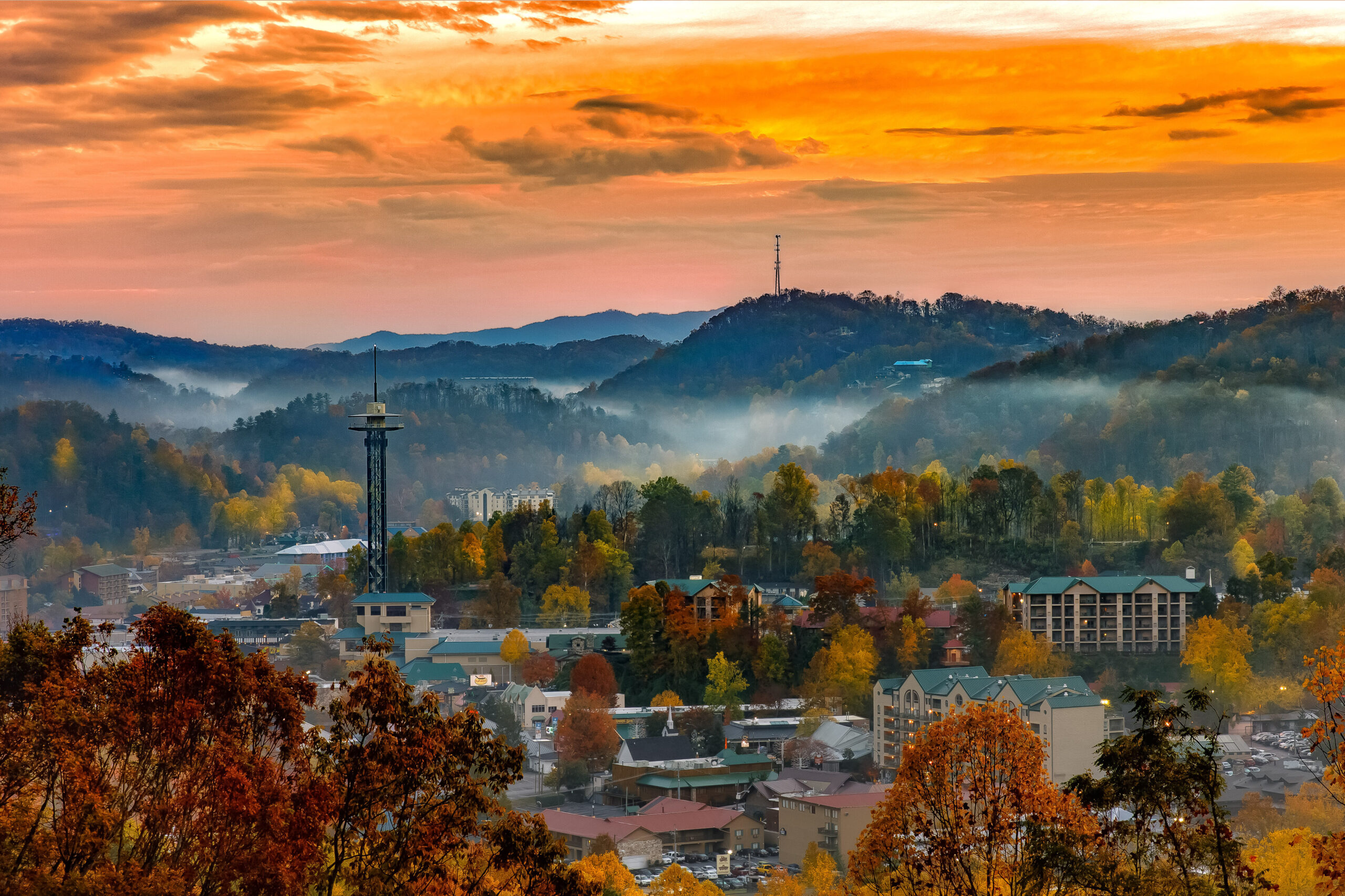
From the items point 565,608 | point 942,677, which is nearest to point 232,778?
point 942,677

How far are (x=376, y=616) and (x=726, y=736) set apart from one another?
55.0ft

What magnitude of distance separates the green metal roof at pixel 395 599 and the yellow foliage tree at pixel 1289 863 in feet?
98.9

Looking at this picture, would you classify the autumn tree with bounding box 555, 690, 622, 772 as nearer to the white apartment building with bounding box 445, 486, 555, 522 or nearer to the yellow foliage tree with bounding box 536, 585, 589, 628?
the yellow foliage tree with bounding box 536, 585, 589, 628

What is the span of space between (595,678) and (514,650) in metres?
4.80

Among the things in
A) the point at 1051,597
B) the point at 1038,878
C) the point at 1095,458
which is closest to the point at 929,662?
the point at 1051,597

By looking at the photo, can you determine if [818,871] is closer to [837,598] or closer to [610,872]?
[610,872]

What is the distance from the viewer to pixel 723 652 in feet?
147

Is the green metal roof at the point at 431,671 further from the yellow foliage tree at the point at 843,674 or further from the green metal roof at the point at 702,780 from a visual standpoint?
the green metal roof at the point at 702,780

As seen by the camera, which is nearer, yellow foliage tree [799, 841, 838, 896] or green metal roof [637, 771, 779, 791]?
yellow foliage tree [799, 841, 838, 896]

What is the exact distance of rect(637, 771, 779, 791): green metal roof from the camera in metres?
36.8

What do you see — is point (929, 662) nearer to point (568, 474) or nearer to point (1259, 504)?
point (1259, 504)

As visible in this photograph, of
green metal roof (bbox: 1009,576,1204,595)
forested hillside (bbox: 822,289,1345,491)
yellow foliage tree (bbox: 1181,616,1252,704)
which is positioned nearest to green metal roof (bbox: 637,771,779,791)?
yellow foliage tree (bbox: 1181,616,1252,704)

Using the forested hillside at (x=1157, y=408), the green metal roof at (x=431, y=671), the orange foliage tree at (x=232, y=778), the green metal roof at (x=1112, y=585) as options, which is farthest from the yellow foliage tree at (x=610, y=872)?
the forested hillside at (x=1157, y=408)

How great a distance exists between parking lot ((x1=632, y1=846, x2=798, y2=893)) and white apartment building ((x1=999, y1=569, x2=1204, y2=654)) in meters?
15.6
